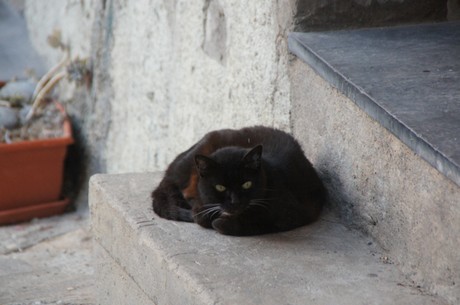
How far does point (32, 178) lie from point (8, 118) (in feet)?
1.30

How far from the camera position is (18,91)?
4895 millimetres

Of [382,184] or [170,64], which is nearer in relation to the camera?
[382,184]

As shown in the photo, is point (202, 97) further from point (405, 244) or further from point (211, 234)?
point (405, 244)

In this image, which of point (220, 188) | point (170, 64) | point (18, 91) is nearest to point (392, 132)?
point (220, 188)

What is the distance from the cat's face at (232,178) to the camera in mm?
2312

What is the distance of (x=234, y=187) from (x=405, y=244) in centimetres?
50

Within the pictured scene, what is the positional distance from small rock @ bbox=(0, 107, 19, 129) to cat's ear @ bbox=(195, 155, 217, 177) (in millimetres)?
2615

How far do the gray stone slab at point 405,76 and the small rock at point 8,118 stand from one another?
250 centimetres

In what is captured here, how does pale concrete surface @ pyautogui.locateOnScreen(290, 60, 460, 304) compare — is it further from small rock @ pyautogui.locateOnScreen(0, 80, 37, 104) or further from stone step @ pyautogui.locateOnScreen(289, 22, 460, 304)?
small rock @ pyautogui.locateOnScreen(0, 80, 37, 104)

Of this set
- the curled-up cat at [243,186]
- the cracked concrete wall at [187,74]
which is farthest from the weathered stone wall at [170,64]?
the curled-up cat at [243,186]

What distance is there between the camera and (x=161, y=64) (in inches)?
146

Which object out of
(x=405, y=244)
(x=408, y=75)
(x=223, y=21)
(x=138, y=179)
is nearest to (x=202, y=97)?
(x=223, y=21)

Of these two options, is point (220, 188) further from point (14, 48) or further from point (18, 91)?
point (14, 48)

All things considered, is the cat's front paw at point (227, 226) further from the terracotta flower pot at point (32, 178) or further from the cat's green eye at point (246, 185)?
the terracotta flower pot at point (32, 178)
